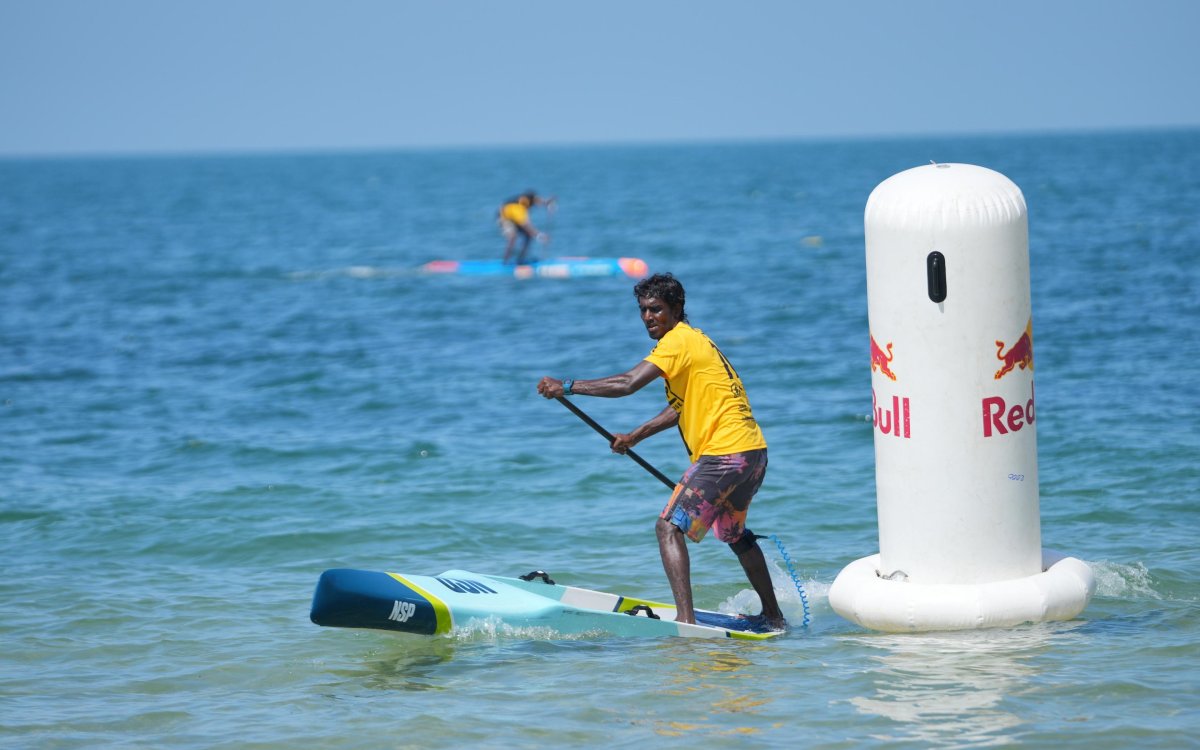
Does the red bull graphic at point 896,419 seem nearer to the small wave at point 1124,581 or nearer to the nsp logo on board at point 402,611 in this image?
the small wave at point 1124,581

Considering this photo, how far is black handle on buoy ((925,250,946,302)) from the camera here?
6.68 m

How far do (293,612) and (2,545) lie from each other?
9.92ft

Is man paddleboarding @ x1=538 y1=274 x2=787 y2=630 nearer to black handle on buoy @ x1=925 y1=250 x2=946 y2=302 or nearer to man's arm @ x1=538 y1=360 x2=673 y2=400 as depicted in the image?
man's arm @ x1=538 y1=360 x2=673 y2=400

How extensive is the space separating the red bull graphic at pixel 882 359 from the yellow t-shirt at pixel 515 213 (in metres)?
22.3

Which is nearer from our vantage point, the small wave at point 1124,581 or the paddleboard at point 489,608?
the paddleboard at point 489,608

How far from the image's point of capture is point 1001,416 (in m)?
6.82

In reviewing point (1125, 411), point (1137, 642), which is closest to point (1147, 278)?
point (1125, 411)

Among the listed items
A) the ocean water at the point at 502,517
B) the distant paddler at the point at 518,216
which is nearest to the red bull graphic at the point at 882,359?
the ocean water at the point at 502,517

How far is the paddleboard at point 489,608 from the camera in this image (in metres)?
7.11

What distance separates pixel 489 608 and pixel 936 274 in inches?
116

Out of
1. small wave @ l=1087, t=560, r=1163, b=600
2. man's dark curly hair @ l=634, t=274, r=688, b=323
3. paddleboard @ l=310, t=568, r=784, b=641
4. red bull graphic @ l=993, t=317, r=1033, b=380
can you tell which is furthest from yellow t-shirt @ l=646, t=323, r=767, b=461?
small wave @ l=1087, t=560, r=1163, b=600

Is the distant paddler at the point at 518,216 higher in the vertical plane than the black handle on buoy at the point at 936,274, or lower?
higher

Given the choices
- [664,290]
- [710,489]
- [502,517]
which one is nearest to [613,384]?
[664,290]

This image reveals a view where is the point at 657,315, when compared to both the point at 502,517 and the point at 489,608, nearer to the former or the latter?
the point at 489,608
